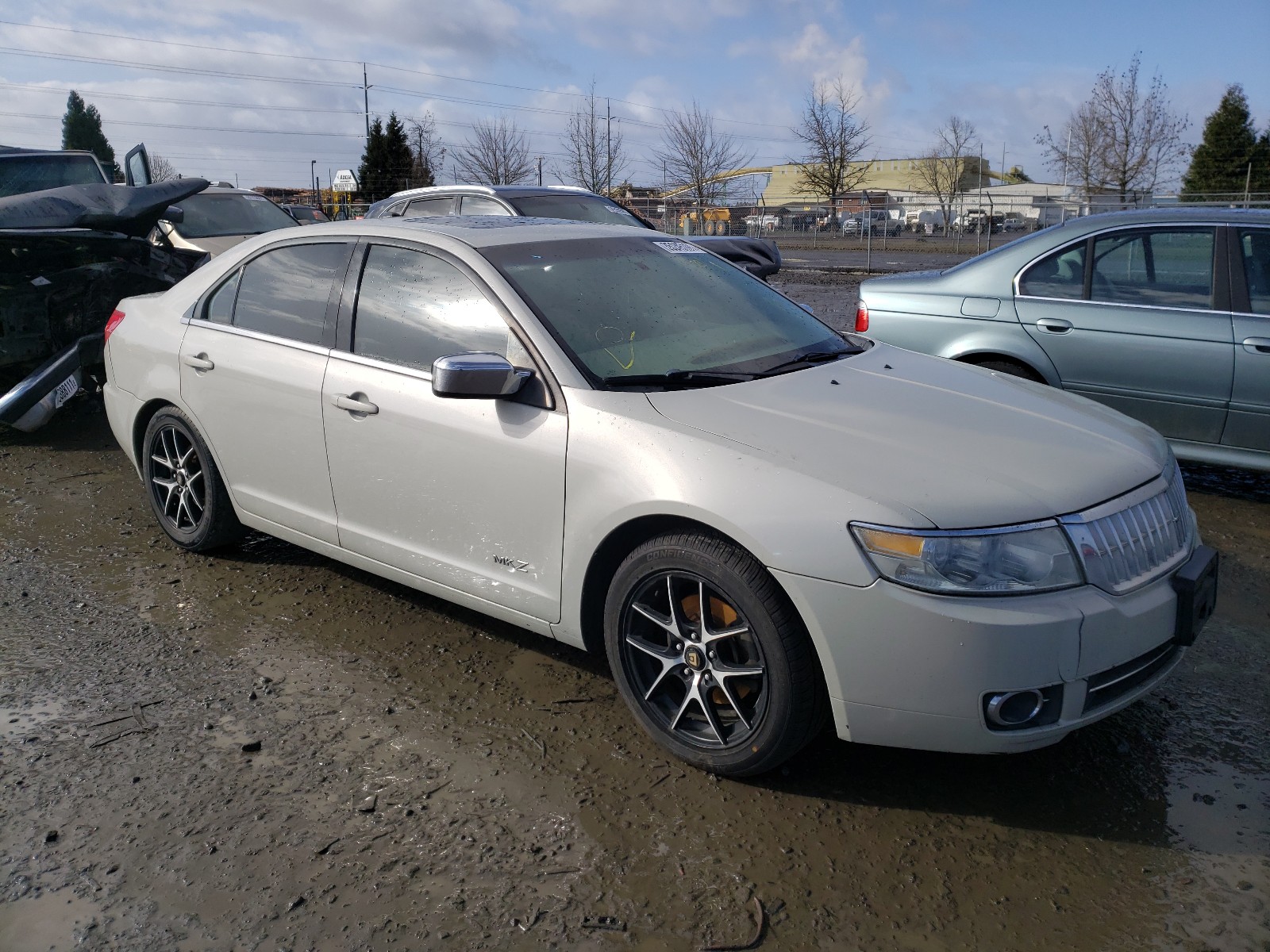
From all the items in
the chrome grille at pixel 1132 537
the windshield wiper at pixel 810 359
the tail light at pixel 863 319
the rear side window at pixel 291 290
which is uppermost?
the rear side window at pixel 291 290

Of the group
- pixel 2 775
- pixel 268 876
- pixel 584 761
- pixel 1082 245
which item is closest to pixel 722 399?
pixel 584 761

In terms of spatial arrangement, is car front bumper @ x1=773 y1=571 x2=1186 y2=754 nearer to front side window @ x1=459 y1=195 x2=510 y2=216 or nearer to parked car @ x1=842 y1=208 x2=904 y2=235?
front side window @ x1=459 y1=195 x2=510 y2=216

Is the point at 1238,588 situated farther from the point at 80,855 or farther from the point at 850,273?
the point at 850,273

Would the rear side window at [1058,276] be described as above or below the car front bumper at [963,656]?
above

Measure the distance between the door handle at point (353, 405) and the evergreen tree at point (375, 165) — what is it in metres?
42.8

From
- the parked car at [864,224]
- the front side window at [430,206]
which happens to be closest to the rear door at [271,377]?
the front side window at [430,206]

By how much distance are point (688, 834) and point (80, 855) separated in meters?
1.65

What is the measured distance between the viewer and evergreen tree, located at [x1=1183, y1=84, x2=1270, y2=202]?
120ft

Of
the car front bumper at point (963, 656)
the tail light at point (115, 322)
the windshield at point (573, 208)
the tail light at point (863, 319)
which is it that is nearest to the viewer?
the car front bumper at point (963, 656)

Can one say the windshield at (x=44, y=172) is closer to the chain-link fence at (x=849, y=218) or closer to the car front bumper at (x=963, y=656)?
the car front bumper at (x=963, y=656)

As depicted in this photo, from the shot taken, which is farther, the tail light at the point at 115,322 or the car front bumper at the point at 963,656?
the tail light at the point at 115,322

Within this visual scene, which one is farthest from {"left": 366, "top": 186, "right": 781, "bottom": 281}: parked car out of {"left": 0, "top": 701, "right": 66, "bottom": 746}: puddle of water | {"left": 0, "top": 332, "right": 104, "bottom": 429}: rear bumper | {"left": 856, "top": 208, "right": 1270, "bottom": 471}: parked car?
{"left": 0, "top": 701, "right": 66, "bottom": 746}: puddle of water

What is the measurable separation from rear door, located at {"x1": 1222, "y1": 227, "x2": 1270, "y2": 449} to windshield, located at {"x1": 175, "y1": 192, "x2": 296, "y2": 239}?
9.61 meters

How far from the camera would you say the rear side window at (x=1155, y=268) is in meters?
5.68
